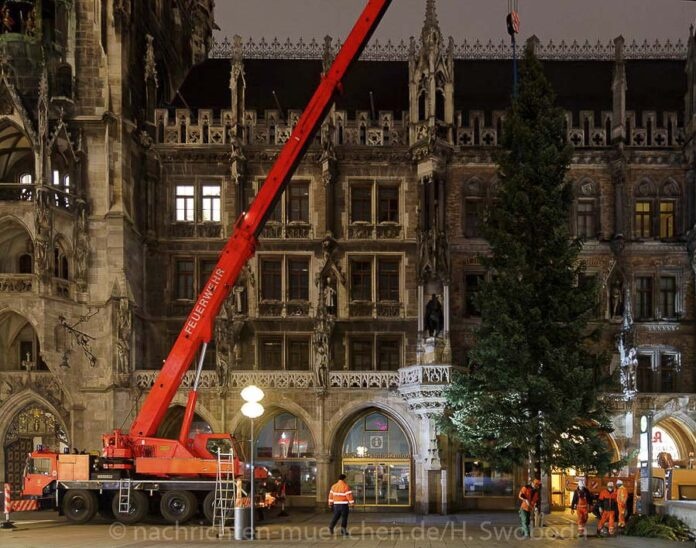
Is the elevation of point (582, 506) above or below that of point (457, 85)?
below

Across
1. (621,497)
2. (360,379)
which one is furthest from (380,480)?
(621,497)

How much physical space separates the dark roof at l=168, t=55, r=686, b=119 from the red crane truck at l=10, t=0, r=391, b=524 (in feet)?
37.8

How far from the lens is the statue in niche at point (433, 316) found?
3800cm

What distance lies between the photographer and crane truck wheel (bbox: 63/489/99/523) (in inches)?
1182

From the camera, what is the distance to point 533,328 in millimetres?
31047

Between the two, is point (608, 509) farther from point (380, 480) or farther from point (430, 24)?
point (430, 24)

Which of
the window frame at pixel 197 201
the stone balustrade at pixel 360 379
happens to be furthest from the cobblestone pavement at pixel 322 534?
the window frame at pixel 197 201

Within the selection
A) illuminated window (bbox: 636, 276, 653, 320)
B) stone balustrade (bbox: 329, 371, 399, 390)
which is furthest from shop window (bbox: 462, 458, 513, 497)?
illuminated window (bbox: 636, 276, 653, 320)

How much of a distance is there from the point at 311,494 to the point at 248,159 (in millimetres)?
13388

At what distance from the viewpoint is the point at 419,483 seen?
36.8 meters

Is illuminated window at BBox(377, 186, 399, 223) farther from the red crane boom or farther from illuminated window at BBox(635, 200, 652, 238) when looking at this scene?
illuminated window at BBox(635, 200, 652, 238)

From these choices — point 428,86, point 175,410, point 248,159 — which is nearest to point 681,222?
point 428,86

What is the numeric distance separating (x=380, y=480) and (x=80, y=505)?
42.2 ft

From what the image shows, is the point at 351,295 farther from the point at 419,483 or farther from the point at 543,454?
the point at 543,454
